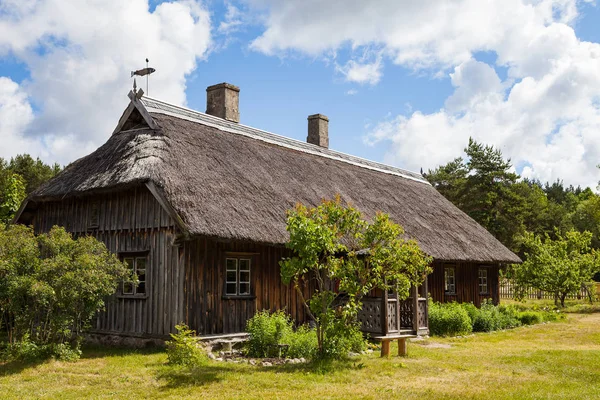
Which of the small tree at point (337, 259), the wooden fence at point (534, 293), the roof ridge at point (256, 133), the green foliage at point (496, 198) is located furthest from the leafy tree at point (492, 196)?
the small tree at point (337, 259)

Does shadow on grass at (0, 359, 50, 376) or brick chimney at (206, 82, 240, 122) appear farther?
brick chimney at (206, 82, 240, 122)

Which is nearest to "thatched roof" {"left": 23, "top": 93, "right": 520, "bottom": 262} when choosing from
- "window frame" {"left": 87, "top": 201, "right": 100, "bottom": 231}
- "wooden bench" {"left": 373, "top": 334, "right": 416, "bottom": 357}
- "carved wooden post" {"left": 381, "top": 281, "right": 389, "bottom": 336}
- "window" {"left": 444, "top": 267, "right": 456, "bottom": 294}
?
"window frame" {"left": 87, "top": 201, "right": 100, "bottom": 231}

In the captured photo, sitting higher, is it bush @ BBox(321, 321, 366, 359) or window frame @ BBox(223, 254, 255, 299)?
window frame @ BBox(223, 254, 255, 299)

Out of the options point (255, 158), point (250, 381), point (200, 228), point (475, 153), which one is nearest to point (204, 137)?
point (255, 158)

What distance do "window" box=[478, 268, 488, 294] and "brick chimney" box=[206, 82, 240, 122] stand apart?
37.3 feet

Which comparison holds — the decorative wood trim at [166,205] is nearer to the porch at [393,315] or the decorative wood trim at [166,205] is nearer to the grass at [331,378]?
the grass at [331,378]

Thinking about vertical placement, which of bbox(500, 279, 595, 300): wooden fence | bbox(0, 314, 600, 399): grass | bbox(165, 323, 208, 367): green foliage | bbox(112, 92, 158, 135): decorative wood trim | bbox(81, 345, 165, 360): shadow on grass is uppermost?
bbox(112, 92, 158, 135): decorative wood trim

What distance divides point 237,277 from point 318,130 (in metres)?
10.6

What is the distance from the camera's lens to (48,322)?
11.9 metres

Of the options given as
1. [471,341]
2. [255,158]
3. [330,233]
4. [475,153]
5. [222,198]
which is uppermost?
[475,153]

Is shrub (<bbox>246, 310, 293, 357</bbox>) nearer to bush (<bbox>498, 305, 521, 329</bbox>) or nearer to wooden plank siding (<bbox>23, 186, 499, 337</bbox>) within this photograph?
wooden plank siding (<bbox>23, 186, 499, 337</bbox>)

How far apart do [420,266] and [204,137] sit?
755cm

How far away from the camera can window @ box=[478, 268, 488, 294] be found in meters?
23.4

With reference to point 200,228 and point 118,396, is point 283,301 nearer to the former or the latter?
point 200,228
